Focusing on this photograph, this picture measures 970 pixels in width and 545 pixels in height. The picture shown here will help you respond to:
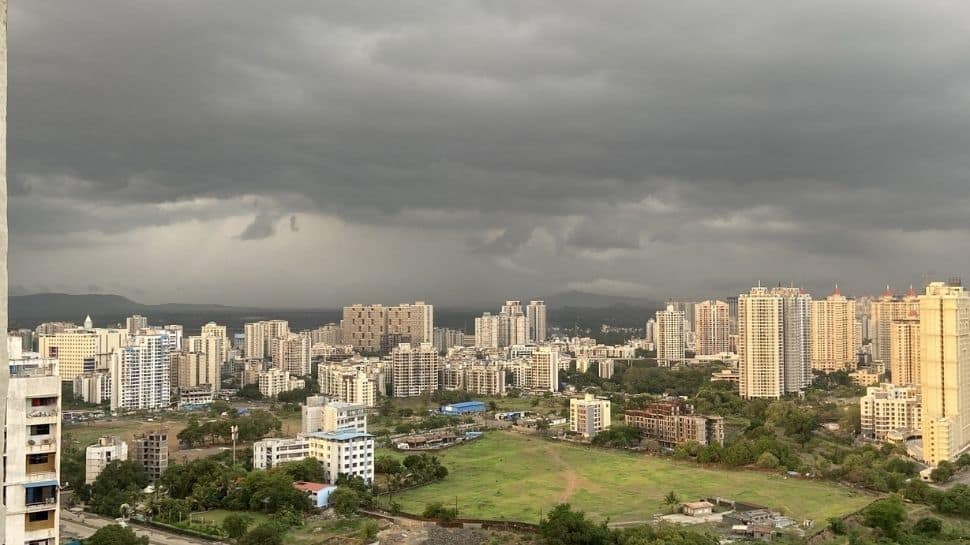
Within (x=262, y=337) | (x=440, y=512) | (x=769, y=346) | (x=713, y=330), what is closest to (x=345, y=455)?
(x=440, y=512)

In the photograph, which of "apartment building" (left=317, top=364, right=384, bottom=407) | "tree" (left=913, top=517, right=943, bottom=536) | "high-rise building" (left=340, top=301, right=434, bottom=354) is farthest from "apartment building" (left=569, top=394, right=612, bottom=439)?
"high-rise building" (left=340, top=301, right=434, bottom=354)

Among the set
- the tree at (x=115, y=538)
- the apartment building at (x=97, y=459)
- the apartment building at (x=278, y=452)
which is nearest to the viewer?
the tree at (x=115, y=538)

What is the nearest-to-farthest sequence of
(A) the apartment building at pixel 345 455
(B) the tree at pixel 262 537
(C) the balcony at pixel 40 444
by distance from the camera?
(C) the balcony at pixel 40 444 → (B) the tree at pixel 262 537 → (A) the apartment building at pixel 345 455

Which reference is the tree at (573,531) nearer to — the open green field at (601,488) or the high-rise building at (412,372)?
the open green field at (601,488)

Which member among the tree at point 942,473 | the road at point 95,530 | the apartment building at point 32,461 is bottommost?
the road at point 95,530

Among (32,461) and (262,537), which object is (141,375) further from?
(32,461)

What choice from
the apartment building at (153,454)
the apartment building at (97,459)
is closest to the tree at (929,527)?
the apartment building at (153,454)

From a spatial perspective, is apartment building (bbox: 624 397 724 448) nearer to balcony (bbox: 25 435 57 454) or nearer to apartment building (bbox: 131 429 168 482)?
apartment building (bbox: 131 429 168 482)
